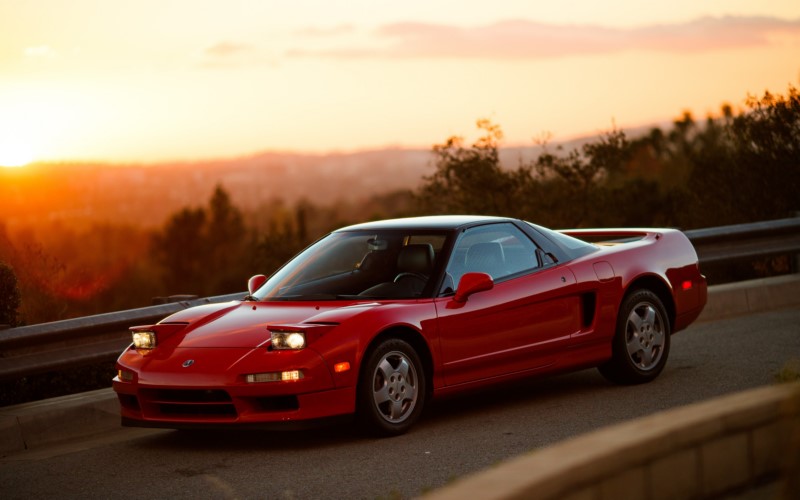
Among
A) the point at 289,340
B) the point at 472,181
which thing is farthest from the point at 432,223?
the point at 472,181

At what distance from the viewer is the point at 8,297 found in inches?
369

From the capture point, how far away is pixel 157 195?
170875mm

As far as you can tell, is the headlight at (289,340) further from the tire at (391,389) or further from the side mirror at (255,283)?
the side mirror at (255,283)

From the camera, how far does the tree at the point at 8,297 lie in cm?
935

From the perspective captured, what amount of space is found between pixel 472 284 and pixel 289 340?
1341mm

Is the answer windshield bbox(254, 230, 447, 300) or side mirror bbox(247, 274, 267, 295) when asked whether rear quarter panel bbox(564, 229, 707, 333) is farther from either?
side mirror bbox(247, 274, 267, 295)

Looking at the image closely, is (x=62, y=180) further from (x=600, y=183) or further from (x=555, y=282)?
(x=555, y=282)

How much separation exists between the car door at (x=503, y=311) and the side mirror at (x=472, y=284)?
10cm

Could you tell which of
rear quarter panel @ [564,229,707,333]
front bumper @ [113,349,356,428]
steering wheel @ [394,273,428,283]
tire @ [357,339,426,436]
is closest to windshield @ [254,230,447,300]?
steering wheel @ [394,273,428,283]

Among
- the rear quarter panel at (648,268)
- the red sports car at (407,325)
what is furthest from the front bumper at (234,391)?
the rear quarter panel at (648,268)

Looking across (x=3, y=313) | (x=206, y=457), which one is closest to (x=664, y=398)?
(x=206, y=457)

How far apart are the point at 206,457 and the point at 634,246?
13.0 feet

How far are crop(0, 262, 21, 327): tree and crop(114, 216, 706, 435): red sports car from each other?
1.77 meters

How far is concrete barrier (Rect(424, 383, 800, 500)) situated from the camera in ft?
11.1
